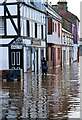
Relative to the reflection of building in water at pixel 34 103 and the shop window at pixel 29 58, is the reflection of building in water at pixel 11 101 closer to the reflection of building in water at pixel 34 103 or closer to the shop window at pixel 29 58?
the reflection of building in water at pixel 34 103

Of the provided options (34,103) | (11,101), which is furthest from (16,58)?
(34,103)

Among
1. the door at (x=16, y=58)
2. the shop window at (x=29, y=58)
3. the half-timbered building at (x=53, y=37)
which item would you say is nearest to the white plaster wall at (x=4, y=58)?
the door at (x=16, y=58)

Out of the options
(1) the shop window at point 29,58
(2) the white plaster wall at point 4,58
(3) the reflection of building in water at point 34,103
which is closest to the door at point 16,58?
(2) the white plaster wall at point 4,58

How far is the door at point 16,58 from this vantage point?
30.7 m

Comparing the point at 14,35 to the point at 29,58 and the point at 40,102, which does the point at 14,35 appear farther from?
the point at 40,102

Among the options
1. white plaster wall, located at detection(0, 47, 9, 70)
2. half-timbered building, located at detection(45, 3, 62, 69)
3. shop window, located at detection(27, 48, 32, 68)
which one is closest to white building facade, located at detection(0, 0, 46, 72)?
white plaster wall, located at detection(0, 47, 9, 70)

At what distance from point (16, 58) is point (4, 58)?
105cm

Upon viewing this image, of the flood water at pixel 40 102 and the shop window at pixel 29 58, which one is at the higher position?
the shop window at pixel 29 58

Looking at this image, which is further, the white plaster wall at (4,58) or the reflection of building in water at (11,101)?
the white plaster wall at (4,58)

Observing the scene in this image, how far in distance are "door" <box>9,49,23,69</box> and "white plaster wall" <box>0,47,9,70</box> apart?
36cm

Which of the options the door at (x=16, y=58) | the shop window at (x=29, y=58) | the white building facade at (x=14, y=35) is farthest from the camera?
the shop window at (x=29, y=58)

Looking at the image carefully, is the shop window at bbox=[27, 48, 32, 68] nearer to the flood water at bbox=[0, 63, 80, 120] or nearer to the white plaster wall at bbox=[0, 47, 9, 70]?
the white plaster wall at bbox=[0, 47, 9, 70]

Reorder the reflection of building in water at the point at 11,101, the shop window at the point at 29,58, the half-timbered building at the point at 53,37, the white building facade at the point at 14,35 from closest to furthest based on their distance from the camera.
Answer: the reflection of building in water at the point at 11,101, the white building facade at the point at 14,35, the shop window at the point at 29,58, the half-timbered building at the point at 53,37

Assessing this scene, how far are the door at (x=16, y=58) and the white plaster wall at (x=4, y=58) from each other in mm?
365
